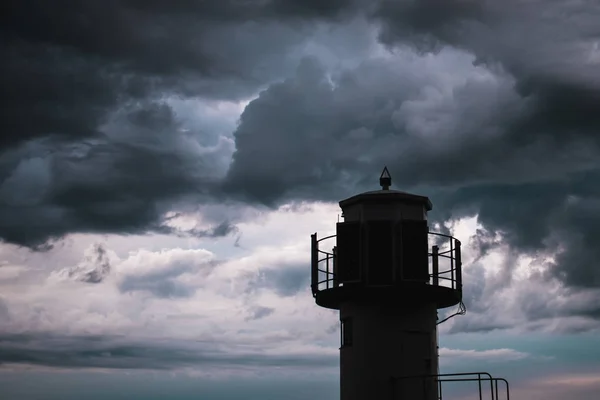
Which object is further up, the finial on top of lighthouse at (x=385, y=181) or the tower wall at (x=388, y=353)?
the finial on top of lighthouse at (x=385, y=181)

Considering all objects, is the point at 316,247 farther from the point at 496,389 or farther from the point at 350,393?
the point at 496,389

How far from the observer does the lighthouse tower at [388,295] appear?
28469 millimetres

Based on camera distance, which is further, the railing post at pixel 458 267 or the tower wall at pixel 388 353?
the railing post at pixel 458 267

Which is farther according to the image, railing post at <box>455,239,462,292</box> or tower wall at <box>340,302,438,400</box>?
railing post at <box>455,239,462,292</box>

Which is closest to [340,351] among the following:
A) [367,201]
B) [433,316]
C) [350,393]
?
[350,393]

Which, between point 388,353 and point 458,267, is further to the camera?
point 458,267

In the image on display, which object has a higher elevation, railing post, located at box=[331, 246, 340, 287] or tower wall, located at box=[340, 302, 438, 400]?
railing post, located at box=[331, 246, 340, 287]

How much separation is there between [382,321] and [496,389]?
4.49 meters

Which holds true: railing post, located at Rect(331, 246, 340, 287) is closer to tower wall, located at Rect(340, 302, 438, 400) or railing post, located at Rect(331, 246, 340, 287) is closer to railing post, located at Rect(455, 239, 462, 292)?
tower wall, located at Rect(340, 302, 438, 400)

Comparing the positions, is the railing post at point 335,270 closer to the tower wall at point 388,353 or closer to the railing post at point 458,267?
the tower wall at point 388,353

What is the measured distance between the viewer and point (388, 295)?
2889 cm

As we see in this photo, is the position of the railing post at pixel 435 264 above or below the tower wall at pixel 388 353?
above

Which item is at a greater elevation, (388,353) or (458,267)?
(458,267)

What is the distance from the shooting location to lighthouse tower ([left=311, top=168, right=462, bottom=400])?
28.5 m
